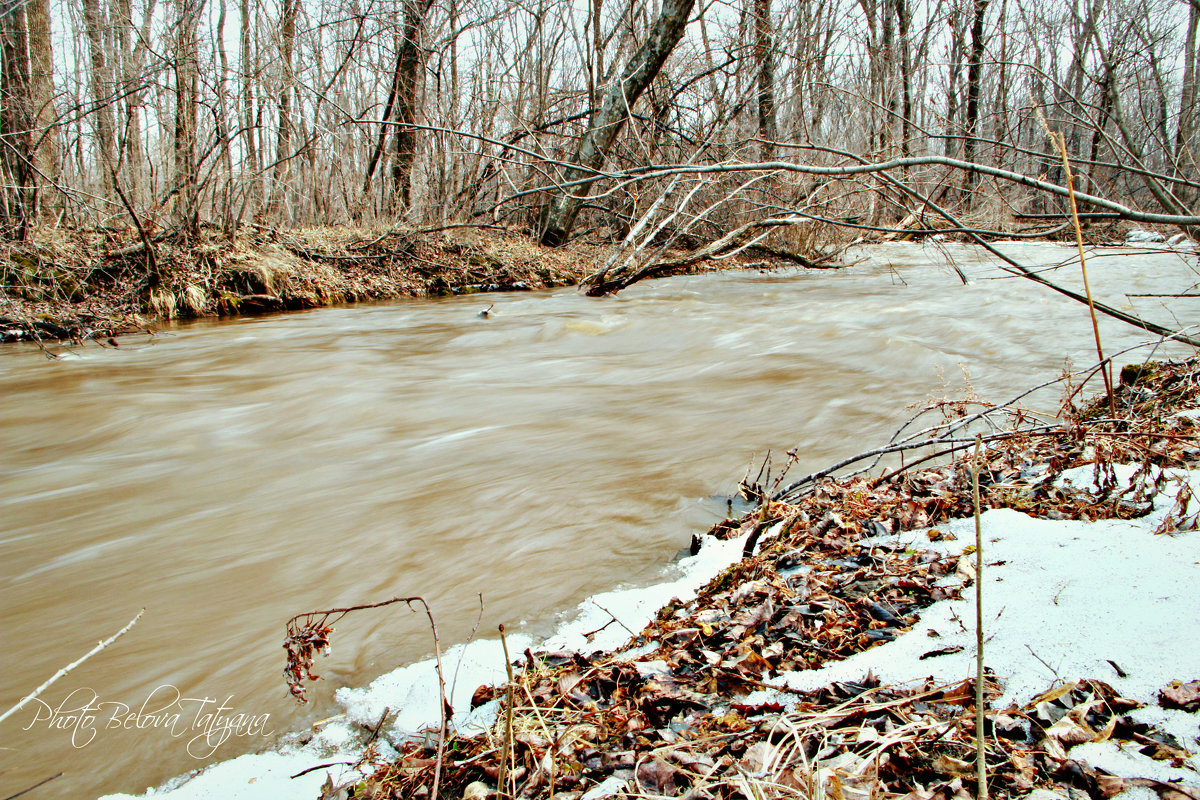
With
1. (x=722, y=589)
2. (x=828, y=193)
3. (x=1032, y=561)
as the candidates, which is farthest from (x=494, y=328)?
(x=1032, y=561)

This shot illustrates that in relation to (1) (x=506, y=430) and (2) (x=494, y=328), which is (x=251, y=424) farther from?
(2) (x=494, y=328)

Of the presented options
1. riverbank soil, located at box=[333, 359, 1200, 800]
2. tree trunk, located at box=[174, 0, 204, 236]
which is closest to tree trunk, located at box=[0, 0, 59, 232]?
tree trunk, located at box=[174, 0, 204, 236]

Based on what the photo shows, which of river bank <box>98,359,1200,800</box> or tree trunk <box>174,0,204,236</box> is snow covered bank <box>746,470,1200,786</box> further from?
tree trunk <box>174,0,204,236</box>

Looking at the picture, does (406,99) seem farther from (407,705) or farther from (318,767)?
(318,767)

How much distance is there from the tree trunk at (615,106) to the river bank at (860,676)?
880 cm

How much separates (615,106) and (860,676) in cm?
1173

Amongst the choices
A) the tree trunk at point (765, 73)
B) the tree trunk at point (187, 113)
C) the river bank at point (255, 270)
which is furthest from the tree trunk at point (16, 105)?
the tree trunk at point (765, 73)

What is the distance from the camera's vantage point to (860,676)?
1694 millimetres

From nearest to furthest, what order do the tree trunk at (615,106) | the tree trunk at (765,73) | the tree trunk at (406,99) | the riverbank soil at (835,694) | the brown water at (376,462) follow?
the riverbank soil at (835,694) → the brown water at (376,462) → the tree trunk at (615,106) → the tree trunk at (765,73) → the tree trunk at (406,99)

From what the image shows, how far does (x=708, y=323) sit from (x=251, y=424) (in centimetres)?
516

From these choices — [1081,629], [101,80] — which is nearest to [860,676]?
[1081,629]

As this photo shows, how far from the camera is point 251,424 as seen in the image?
509 centimetres

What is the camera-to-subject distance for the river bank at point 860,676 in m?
1.32

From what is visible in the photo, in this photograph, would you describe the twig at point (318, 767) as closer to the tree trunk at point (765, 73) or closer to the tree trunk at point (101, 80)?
the tree trunk at point (101, 80)
